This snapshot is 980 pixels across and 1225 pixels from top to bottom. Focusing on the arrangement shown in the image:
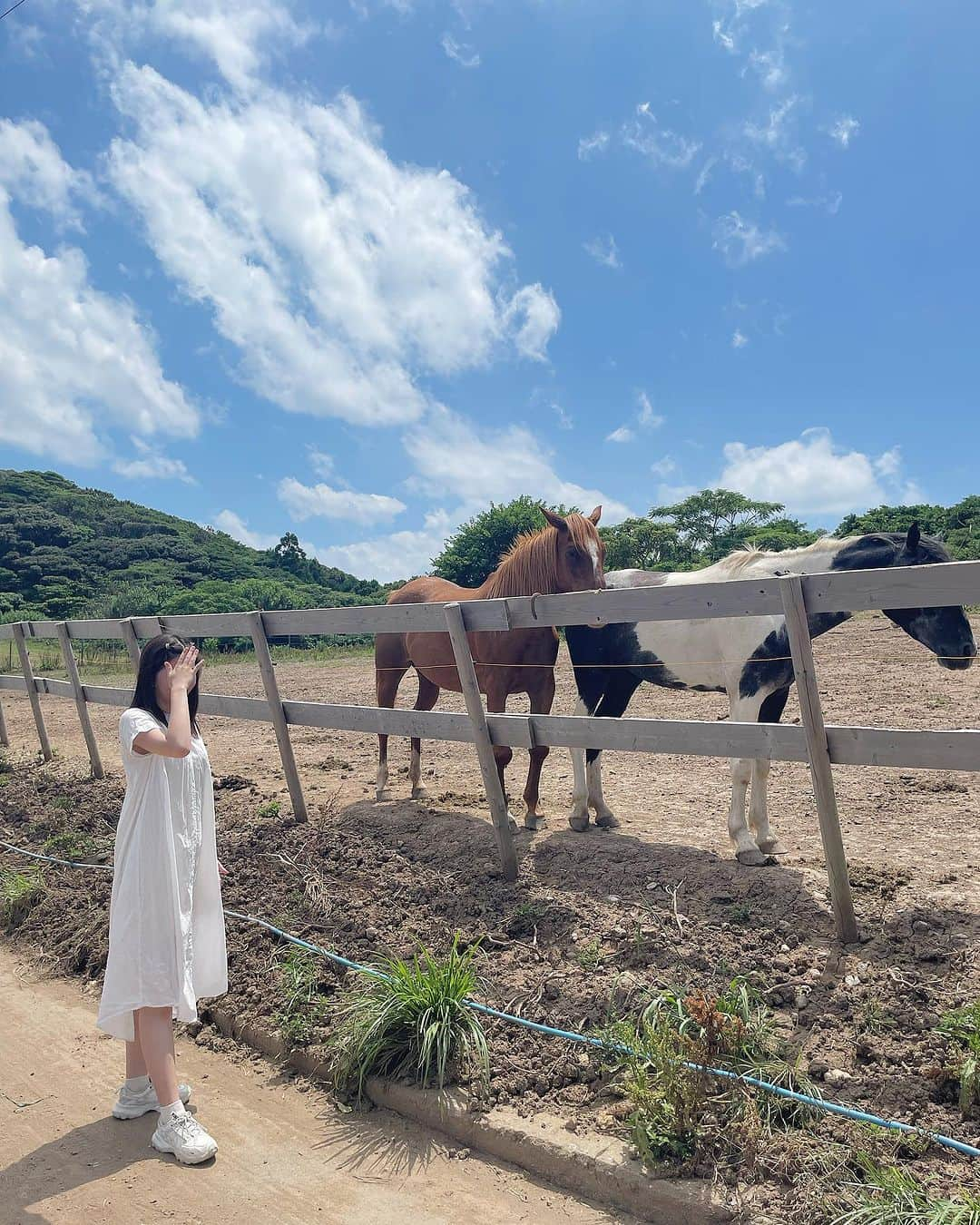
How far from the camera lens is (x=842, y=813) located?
18.1 feet

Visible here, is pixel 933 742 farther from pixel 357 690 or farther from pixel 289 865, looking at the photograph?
pixel 357 690

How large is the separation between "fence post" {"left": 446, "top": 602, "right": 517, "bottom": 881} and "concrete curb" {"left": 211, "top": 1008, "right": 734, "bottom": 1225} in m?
1.73

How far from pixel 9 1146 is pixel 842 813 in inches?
191

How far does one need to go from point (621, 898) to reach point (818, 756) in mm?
1272

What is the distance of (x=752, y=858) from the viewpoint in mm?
4566

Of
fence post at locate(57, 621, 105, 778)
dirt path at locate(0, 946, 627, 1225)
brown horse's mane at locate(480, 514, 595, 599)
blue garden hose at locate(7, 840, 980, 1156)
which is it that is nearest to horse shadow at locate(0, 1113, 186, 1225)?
dirt path at locate(0, 946, 627, 1225)

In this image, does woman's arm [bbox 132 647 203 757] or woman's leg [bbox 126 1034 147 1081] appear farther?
woman's leg [bbox 126 1034 147 1081]

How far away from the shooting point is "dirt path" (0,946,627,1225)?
7.92 feet

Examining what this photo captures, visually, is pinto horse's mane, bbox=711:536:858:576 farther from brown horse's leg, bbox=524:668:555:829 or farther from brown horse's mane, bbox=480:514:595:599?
brown horse's leg, bbox=524:668:555:829

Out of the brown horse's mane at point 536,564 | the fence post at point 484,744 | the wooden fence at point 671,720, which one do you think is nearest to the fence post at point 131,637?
the wooden fence at point 671,720

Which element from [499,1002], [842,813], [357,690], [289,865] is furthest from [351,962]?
[357,690]

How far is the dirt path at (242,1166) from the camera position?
7.92 feet

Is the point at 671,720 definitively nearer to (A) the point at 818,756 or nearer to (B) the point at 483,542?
(A) the point at 818,756

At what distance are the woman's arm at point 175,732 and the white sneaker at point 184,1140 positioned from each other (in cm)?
120
